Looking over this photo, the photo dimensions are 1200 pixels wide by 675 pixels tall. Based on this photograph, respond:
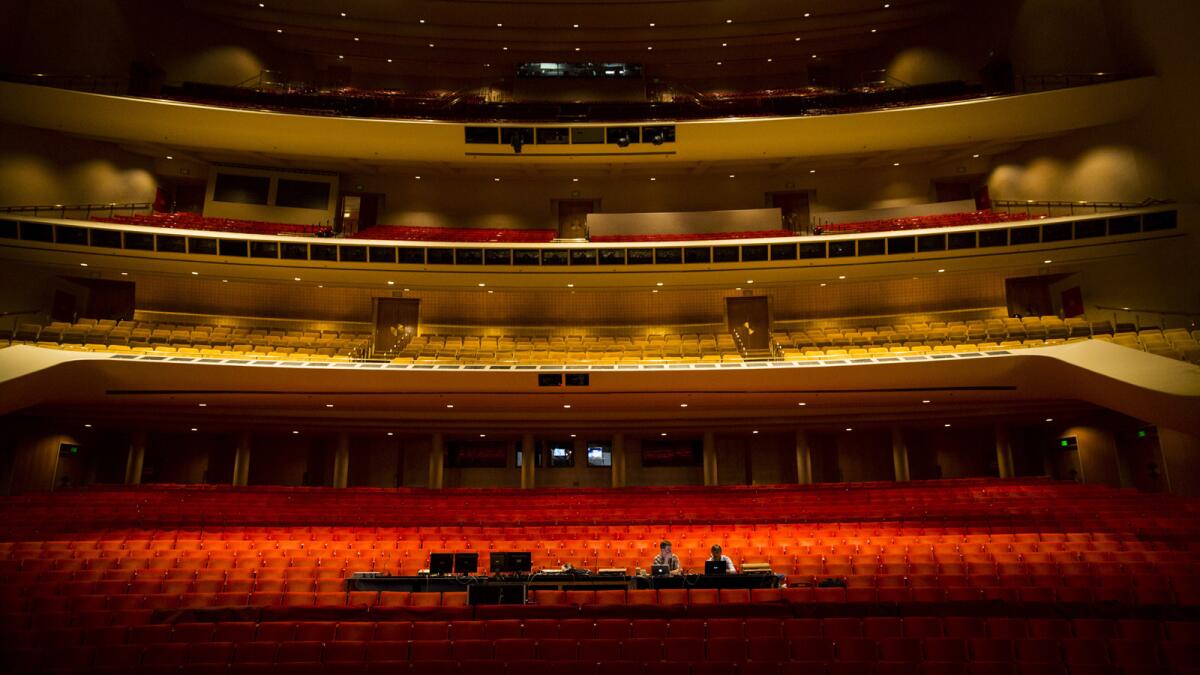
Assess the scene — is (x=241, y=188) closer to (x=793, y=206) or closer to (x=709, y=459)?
(x=709, y=459)

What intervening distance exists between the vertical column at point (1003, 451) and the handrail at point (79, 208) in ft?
59.4

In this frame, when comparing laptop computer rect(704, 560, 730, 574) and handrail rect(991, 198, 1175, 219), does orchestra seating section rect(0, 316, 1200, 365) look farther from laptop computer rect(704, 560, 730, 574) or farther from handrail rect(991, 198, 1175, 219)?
laptop computer rect(704, 560, 730, 574)

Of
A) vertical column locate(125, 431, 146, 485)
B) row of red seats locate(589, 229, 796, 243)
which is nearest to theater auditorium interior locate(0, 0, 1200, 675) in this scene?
row of red seats locate(589, 229, 796, 243)

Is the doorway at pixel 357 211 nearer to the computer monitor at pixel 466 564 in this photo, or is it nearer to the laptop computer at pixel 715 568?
the computer monitor at pixel 466 564

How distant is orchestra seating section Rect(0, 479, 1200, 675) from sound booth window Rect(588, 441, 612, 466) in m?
4.53

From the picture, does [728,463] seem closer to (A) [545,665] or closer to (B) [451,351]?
(B) [451,351]

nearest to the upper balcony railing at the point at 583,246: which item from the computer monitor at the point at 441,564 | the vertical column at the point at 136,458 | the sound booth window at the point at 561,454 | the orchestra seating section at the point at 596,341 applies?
the orchestra seating section at the point at 596,341

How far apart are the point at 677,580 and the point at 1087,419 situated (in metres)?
10.9

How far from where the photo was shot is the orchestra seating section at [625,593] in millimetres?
4125

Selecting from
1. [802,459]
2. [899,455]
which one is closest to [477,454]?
[802,459]

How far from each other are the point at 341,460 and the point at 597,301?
636 centimetres

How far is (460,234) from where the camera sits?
15766mm

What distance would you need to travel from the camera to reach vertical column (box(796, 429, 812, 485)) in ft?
44.2

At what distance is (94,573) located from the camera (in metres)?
6.11
